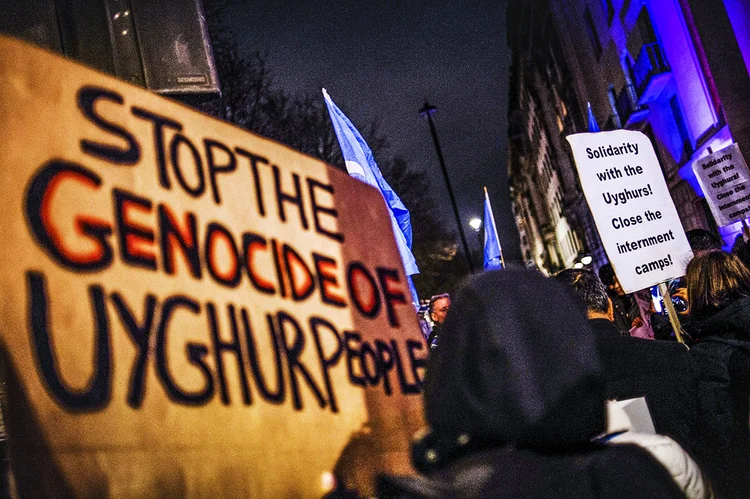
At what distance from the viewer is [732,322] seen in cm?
295

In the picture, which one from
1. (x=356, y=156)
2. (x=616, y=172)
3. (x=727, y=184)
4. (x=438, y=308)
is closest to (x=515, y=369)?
(x=356, y=156)

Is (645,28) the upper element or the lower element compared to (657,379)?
upper

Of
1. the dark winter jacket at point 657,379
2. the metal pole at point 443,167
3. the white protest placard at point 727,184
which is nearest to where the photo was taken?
the dark winter jacket at point 657,379

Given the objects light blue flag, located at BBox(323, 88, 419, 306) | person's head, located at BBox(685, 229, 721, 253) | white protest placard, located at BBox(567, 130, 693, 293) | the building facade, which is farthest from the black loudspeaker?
person's head, located at BBox(685, 229, 721, 253)

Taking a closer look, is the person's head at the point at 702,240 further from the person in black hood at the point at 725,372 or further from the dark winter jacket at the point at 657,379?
the dark winter jacket at the point at 657,379

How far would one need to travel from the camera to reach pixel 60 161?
158 centimetres

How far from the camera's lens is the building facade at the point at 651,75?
13.5 meters

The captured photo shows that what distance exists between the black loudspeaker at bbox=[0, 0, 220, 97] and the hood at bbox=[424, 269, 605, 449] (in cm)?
213

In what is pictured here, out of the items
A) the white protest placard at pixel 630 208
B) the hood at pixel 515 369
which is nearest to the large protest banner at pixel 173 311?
the hood at pixel 515 369

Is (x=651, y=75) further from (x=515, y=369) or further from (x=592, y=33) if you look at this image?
(x=515, y=369)

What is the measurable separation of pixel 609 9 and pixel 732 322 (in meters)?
21.0

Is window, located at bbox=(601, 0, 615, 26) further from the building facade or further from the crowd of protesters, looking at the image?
the crowd of protesters

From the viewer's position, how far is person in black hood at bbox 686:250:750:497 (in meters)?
2.83

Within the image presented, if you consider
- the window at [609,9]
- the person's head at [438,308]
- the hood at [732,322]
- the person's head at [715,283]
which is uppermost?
the window at [609,9]
